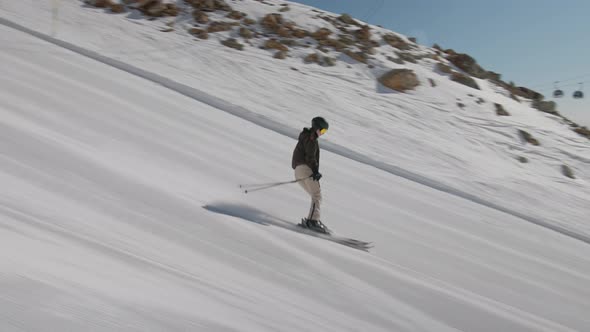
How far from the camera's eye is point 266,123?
1195 cm

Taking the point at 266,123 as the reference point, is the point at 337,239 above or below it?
below

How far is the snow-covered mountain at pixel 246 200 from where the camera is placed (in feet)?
10.1

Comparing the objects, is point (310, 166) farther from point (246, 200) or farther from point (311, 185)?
point (246, 200)

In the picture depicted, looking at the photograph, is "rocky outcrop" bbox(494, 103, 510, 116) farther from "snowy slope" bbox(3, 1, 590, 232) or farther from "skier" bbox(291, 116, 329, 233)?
"skier" bbox(291, 116, 329, 233)

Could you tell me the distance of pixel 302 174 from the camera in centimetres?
545

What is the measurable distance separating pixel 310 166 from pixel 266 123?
6858 millimetres

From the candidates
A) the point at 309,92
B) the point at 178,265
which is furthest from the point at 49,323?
the point at 309,92

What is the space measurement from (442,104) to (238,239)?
16.7 m

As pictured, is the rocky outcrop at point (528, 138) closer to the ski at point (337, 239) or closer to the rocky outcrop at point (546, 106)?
the rocky outcrop at point (546, 106)

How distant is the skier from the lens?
5.27m

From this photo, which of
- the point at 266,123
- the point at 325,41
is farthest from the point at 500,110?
the point at 266,123

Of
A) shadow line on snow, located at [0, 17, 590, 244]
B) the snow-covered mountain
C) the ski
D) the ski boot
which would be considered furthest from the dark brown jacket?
shadow line on snow, located at [0, 17, 590, 244]

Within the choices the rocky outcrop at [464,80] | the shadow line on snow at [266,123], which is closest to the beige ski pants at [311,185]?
the shadow line on snow at [266,123]

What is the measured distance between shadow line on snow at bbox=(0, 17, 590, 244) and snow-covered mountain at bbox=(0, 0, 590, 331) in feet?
0.26
